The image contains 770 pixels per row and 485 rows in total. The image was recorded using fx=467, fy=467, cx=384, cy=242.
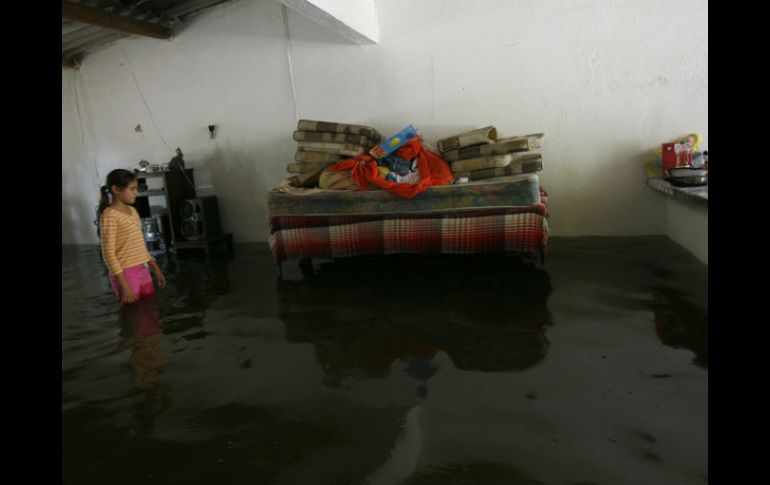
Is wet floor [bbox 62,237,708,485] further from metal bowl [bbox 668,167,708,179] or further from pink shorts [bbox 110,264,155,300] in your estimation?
metal bowl [bbox 668,167,708,179]

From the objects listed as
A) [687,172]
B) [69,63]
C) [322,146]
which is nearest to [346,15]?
[322,146]

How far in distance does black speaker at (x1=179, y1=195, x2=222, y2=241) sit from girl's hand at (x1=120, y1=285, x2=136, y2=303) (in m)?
1.85

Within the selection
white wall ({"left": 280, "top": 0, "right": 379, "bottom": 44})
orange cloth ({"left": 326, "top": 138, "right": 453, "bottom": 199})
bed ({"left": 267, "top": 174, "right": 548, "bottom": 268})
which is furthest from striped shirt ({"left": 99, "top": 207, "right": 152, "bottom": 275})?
white wall ({"left": 280, "top": 0, "right": 379, "bottom": 44})

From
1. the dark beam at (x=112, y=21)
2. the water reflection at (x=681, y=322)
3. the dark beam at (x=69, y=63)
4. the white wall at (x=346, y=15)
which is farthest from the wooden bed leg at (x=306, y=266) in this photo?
the dark beam at (x=69, y=63)

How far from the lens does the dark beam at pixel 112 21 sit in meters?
4.21

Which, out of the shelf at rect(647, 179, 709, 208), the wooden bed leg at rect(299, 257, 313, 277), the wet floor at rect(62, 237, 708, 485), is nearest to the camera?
the wet floor at rect(62, 237, 708, 485)

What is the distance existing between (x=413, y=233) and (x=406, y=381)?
1778 millimetres

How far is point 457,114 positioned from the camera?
4.50m

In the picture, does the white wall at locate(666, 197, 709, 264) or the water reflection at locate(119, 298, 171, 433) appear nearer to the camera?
the water reflection at locate(119, 298, 171, 433)

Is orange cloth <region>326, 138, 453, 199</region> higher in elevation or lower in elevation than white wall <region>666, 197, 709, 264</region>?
higher

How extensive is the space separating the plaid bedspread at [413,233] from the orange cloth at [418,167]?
0.73 ft

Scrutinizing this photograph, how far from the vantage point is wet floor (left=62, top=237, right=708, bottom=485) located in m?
1.46

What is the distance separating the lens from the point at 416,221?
11.8 feet

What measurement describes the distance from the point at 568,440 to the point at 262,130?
Result: 4.62 metres
